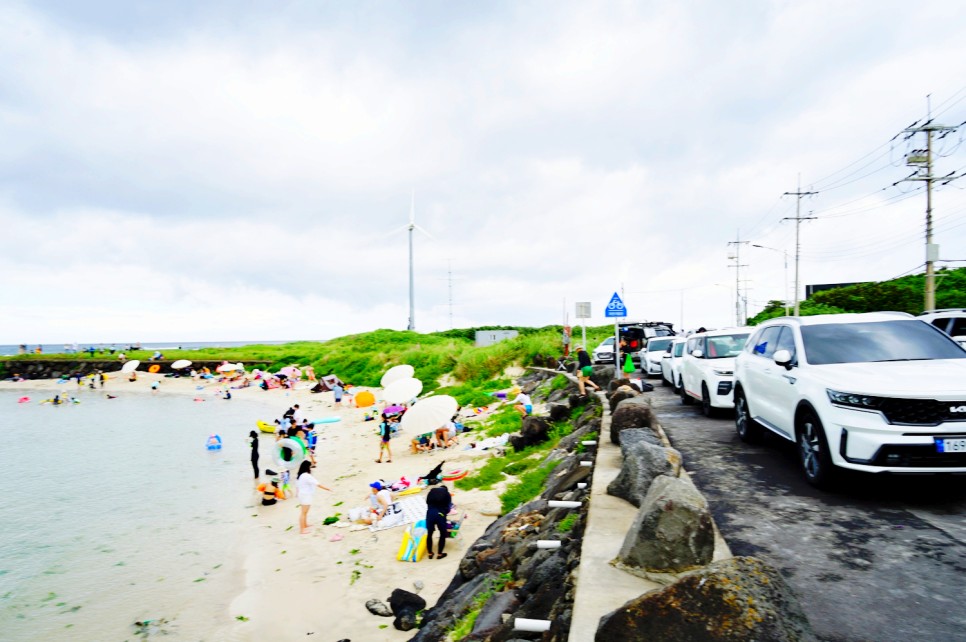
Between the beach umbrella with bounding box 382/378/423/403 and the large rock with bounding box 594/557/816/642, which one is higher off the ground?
the large rock with bounding box 594/557/816/642

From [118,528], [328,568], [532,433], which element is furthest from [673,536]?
→ [118,528]

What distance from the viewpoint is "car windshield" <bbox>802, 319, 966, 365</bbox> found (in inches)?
241

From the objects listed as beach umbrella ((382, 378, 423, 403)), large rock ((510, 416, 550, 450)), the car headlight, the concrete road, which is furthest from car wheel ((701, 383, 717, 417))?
beach umbrella ((382, 378, 423, 403))

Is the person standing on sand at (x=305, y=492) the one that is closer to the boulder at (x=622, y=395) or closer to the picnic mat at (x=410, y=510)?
the picnic mat at (x=410, y=510)

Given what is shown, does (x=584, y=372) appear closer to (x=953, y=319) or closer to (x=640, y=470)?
(x=953, y=319)

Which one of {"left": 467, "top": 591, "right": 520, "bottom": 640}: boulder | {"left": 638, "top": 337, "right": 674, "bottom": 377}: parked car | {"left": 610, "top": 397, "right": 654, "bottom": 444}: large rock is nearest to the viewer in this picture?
{"left": 467, "top": 591, "right": 520, "bottom": 640}: boulder

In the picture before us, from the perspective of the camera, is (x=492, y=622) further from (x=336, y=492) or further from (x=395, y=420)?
(x=395, y=420)

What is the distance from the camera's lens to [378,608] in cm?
831

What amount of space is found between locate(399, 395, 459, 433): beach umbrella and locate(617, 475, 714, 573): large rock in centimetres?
1427

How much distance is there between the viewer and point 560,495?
779cm

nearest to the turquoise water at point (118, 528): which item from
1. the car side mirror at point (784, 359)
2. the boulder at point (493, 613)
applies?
the boulder at point (493, 613)

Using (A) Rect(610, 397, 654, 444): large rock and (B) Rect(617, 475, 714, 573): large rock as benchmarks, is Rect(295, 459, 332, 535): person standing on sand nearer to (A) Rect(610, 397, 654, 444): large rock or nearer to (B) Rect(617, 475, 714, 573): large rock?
(A) Rect(610, 397, 654, 444): large rock

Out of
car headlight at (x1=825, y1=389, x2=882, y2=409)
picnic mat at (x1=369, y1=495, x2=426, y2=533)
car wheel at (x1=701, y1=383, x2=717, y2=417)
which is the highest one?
car headlight at (x1=825, y1=389, x2=882, y2=409)

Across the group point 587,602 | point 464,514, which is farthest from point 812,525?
point 464,514
